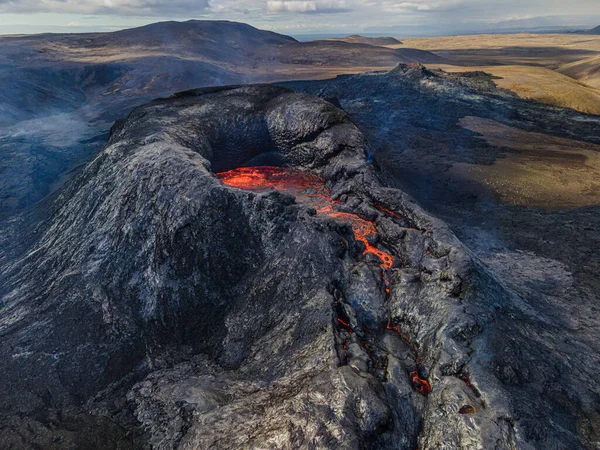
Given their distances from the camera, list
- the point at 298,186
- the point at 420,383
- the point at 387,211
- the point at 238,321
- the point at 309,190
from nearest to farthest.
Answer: the point at 420,383
the point at 238,321
the point at 387,211
the point at 309,190
the point at 298,186

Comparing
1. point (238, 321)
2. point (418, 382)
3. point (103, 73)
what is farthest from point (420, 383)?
point (103, 73)

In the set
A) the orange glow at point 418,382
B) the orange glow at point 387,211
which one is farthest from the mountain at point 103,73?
the orange glow at point 418,382

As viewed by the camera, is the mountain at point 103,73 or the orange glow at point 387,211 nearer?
the orange glow at point 387,211

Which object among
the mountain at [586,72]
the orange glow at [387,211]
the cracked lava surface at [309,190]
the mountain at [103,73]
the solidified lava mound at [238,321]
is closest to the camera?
the solidified lava mound at [238,321]

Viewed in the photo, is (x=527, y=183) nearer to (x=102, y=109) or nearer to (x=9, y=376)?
(x=9, y=376)

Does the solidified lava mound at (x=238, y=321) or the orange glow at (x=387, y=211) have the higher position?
the orange glow at (x=387, y=211)

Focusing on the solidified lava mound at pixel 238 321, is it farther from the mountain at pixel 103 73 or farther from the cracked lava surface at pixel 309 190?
the mountain at pixel 103 73

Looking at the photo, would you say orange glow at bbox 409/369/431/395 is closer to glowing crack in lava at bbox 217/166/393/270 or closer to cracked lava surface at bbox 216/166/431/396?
cracked lava surface at bbox 216/166/431/396

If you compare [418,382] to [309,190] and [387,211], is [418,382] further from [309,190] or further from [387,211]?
[309,190]
